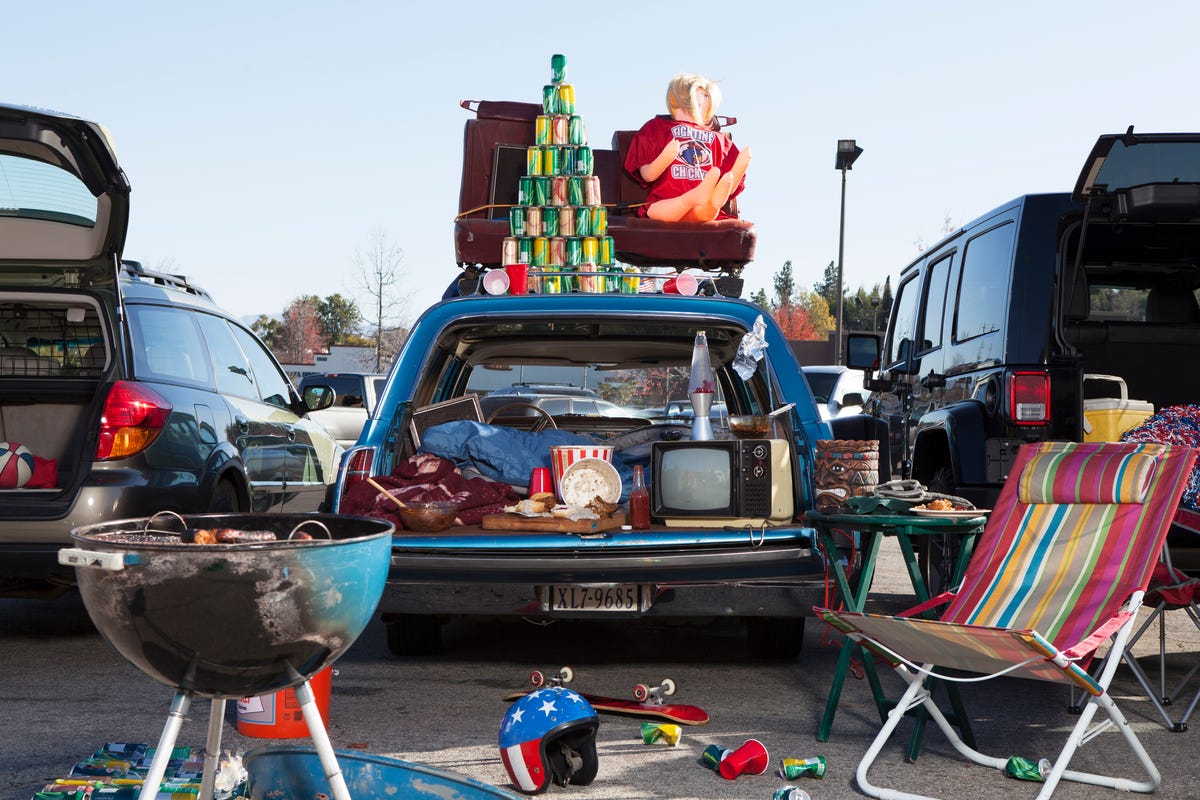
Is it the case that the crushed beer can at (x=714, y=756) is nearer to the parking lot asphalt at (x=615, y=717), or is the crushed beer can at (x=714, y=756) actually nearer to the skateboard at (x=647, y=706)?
the parking lot asphalt at (x=615, y=717)

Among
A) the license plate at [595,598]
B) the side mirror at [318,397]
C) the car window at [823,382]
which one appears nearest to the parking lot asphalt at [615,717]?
the license plate at [595,598]

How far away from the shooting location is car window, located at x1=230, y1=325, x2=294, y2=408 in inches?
278

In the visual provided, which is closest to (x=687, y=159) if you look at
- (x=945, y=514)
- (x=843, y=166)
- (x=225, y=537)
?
(x=945, y=514)

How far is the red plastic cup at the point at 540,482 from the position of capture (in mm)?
5273

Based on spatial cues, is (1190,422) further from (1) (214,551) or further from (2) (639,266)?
(1) (214,551)

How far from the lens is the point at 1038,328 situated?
5277mm

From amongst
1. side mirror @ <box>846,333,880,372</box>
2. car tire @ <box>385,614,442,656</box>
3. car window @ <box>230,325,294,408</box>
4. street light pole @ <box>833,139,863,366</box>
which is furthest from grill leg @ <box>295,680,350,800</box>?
street light pole @ <box>833,139,863,366</box>

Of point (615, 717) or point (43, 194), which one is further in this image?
point (43, 194)

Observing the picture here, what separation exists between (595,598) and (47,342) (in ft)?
10.3

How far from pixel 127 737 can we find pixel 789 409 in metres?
2.74

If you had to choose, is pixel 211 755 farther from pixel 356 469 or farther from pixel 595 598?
pixel 356 469

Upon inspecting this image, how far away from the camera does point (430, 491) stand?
5082 mm

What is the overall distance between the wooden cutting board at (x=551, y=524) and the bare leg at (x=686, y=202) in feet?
9.02

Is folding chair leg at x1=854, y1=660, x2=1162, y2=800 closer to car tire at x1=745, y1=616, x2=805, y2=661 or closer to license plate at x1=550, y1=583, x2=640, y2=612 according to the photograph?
license plate at x1=550, y1=583, x2=640, y2=612
